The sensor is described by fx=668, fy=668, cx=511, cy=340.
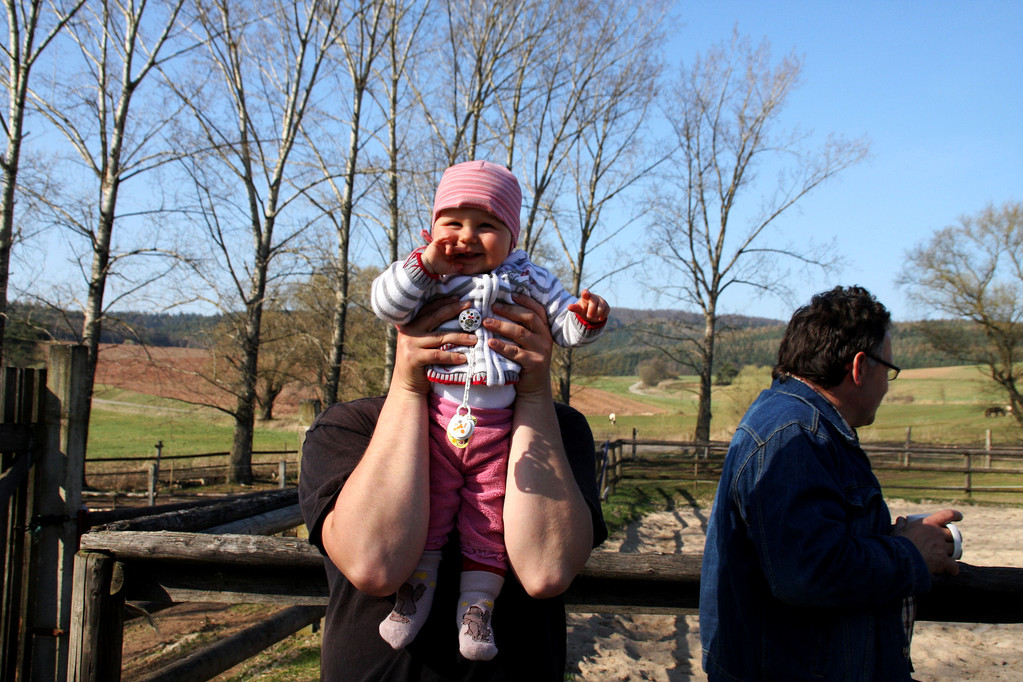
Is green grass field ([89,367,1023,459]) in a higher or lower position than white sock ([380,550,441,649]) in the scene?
lower

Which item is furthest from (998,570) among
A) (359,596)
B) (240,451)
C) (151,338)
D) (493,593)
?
(240,451)

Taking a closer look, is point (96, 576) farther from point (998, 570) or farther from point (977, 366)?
point (977, 366)

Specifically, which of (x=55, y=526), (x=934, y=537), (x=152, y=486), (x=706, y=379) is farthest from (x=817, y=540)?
(x=706, y=379)

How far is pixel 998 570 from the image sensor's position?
6.95ft

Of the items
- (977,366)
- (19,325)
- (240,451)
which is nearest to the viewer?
(19,325)

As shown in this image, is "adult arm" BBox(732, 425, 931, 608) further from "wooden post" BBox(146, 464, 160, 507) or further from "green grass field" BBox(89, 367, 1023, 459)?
"green grass field" BBox(89, 367, 1023, 459)

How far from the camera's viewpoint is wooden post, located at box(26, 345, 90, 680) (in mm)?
2996

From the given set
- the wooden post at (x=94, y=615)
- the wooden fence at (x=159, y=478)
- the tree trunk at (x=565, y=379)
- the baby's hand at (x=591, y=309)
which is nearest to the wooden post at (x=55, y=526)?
the wooden post at (x=94, y=615)

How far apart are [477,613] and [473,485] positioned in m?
0.28

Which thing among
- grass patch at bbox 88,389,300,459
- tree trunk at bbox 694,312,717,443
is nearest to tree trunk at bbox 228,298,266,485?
grass patch at bbox 88,389,300,459

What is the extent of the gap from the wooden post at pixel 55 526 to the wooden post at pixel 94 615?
3.14ft

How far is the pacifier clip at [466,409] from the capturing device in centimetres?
147

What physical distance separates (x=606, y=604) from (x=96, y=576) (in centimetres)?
169

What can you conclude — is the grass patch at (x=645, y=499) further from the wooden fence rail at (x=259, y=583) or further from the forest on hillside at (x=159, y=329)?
the wooden fence rail at (x=259, y=583)
